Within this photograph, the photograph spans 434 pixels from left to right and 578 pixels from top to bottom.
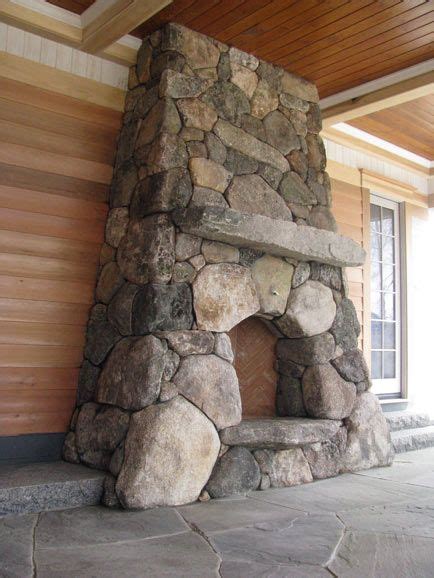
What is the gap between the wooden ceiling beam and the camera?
4246 millimetres

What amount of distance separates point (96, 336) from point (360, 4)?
252 centimetres

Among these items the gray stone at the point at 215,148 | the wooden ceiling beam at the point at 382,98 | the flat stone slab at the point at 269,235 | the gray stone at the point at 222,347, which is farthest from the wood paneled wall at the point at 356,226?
the gray stone at the point at 222,347

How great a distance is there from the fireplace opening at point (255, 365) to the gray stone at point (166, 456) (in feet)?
3.08

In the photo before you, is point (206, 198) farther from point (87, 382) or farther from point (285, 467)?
point (285, 467)

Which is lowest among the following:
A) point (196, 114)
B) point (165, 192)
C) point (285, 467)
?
Answer: point (285, 467)

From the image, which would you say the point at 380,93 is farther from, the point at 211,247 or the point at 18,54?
the point at 18,54

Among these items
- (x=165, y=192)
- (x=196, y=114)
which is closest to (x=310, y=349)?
(x=165, y=192)

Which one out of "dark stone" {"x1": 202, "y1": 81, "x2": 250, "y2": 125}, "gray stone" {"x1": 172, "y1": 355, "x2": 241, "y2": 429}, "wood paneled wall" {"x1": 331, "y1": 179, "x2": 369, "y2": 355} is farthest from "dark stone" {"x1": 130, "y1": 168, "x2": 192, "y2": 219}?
"wood paneled wall" {"x1": 331, "y1": 179, "x2": 369, "y2": 355}

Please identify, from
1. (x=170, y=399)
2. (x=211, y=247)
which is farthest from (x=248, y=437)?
(x=211, y=247)

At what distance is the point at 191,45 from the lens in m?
3.80

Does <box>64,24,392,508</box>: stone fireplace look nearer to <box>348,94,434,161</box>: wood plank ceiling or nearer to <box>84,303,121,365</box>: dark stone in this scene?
<box>84,303,121,365</box>: dark stone

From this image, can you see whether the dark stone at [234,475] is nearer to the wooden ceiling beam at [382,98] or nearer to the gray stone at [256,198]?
the gray stone at [256,198]

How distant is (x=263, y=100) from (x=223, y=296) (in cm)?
150

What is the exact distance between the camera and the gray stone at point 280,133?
4.16 m
